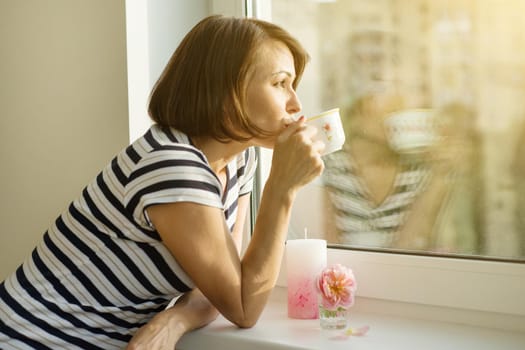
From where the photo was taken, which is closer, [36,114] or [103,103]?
[103,103]

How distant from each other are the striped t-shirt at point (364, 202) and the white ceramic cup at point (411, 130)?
34mm

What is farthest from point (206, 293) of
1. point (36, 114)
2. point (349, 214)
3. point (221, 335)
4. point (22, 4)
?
point (22, 4)

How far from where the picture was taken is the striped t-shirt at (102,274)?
116 cm

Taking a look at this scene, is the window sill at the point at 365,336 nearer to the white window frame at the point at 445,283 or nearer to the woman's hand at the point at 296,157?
the white window frame at the point at 445,283

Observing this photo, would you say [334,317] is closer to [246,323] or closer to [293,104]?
[246,323]

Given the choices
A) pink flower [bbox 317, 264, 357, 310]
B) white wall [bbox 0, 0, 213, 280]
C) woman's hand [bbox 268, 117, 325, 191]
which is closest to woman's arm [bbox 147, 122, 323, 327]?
woman's hand [bbox 268, 117, 325, 191]

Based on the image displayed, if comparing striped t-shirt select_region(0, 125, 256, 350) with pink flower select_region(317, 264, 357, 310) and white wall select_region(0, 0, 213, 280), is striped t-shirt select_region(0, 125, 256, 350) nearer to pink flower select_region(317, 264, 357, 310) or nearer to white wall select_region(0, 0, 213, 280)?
pink flower select_region(317, 264, 357, 310)

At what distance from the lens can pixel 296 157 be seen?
1.15m

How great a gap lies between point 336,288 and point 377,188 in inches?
9.5

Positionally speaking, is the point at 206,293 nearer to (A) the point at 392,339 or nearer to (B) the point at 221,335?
(B) the point at 221,335

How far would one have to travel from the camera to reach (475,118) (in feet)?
3.98

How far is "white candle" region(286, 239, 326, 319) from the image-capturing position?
4.29 ft

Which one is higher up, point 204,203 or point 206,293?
point 204,203

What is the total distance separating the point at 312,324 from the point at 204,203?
1.11ft
